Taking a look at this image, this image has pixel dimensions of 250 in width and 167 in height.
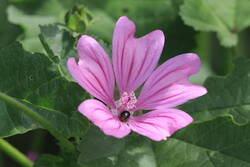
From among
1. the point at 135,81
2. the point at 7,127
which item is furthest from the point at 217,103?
the point at 7,127

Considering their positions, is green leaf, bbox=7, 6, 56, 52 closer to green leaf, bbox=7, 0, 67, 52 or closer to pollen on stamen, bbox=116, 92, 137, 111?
green leaf, bbox=7, 0, 67, 52

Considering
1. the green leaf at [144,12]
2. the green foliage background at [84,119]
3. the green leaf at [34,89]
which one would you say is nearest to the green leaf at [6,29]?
the green leaf at [144,12]

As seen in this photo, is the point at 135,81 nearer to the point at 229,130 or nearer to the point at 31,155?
the point at 229,130

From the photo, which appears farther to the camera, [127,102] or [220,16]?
[220,16]

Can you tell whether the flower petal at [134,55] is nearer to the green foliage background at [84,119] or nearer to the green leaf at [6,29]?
the green foliage background at [84,119]

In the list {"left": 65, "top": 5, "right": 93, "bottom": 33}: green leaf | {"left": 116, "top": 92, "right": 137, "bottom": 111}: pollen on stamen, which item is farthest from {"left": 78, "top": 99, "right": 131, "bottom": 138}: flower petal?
{"left": 65, "top": 5, "right": 93, "bottom": 33}: green leaf

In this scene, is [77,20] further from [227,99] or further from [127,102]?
[227,99]

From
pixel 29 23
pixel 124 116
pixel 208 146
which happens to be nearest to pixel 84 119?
pixel 124 116
